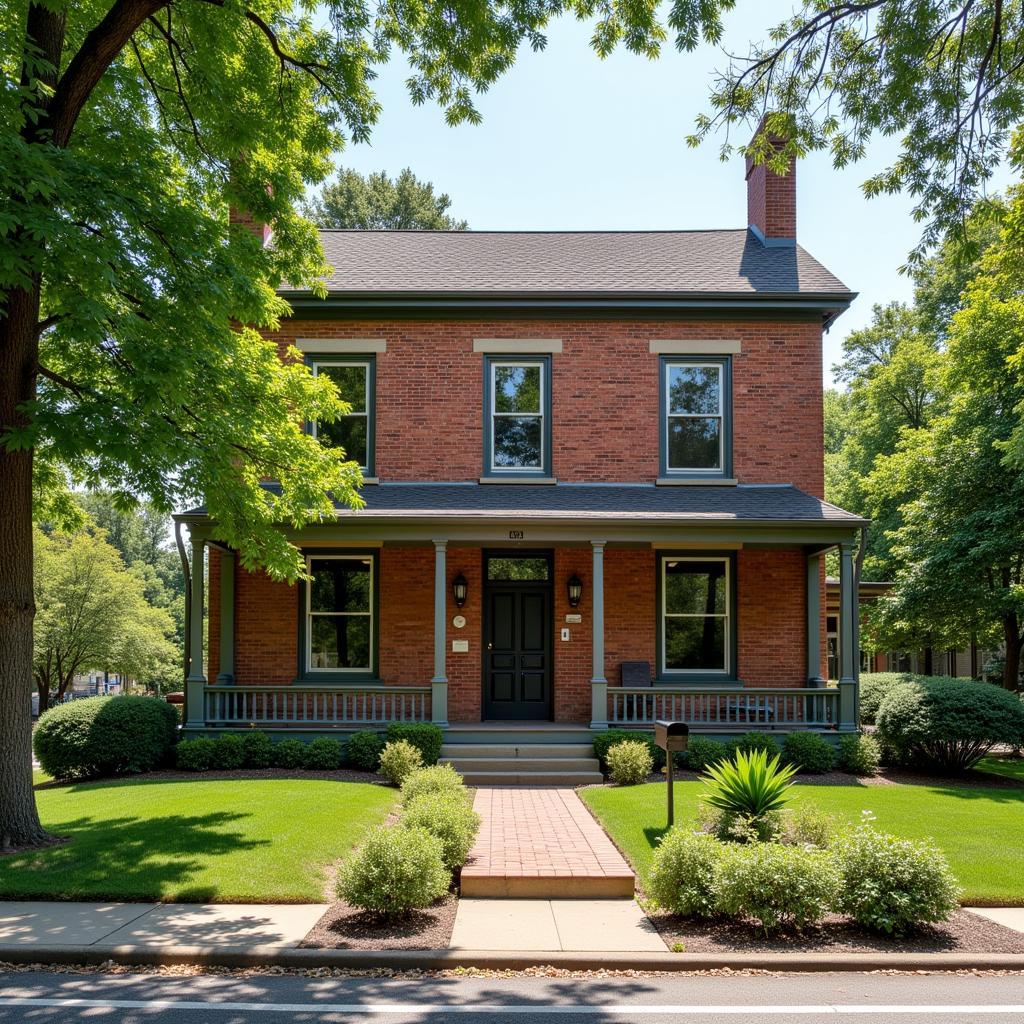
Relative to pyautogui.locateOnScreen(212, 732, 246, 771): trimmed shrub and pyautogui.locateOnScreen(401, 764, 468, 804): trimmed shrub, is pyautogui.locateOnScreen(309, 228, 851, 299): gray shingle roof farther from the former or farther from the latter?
→ pyautogui.locateOnScreen(401, 764, 468, 804): trimmed shrub

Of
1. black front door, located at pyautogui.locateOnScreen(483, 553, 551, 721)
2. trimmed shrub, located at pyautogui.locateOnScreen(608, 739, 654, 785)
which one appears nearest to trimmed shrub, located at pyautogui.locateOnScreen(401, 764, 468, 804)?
trimmed shrub, located at pyautogui.locateOnScreen(608, 739, 654, 785)

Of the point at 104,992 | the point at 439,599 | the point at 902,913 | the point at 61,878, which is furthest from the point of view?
the point at 439,599

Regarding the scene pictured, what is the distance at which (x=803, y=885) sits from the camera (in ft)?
22.7

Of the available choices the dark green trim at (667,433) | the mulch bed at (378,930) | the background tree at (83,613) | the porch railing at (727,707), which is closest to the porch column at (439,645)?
the porch railing at (727,707)

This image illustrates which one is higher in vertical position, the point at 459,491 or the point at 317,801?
the point at 459,491

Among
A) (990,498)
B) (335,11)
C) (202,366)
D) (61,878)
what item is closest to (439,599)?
(202,366)

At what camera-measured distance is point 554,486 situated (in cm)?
1611

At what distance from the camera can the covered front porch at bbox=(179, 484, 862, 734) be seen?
15.5 meters

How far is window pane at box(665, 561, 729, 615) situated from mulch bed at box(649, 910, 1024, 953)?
891 cm

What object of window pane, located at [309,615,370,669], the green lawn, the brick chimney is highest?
the brick chimney

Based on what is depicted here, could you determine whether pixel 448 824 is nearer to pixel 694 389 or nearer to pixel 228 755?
pixel 228 755

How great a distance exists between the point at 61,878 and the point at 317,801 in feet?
11.4

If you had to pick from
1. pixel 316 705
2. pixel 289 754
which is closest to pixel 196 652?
pixel 316 705

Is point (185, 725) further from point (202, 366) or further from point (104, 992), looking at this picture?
point (104, 992)
